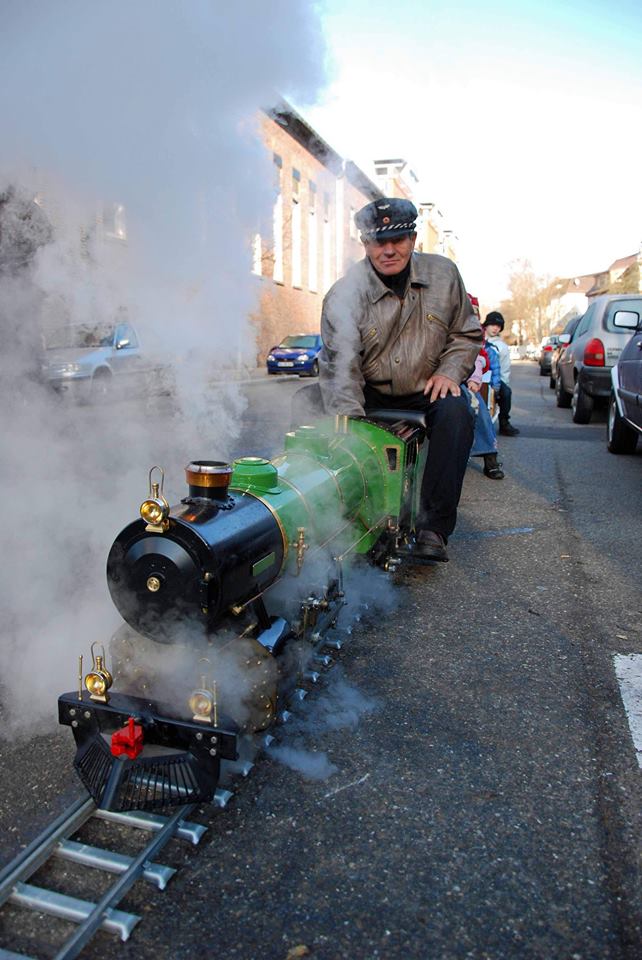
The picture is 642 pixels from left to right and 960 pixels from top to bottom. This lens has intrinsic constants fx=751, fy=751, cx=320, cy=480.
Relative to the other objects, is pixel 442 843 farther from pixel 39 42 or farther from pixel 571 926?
pixel 39 42

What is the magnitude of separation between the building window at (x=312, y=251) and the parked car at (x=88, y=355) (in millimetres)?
1443

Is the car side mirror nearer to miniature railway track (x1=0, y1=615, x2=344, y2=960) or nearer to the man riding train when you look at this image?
the man riding train

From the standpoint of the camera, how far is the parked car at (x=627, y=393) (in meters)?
6.59

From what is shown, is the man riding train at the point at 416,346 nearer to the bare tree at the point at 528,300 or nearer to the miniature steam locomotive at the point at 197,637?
the miniature steam locomotive at the point at 197,637

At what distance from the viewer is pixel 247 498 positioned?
7.77ft

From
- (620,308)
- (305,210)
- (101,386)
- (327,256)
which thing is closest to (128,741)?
(101,386)

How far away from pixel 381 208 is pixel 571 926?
115 inches

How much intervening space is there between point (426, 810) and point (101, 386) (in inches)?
104

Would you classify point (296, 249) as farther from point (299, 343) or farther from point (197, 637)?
point (299, 343)

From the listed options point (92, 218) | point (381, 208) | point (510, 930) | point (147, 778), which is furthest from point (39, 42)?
point (510, 930)

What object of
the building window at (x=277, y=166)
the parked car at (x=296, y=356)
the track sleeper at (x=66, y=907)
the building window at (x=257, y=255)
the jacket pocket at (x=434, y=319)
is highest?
the building window at (x=277, y=166)

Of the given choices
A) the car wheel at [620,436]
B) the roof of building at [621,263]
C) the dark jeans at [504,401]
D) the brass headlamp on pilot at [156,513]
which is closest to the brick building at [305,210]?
the brass headlamp on pilot at [156,513]

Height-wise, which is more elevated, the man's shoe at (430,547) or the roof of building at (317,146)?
the roof of building at (317,146)

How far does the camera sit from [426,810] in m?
2.06
